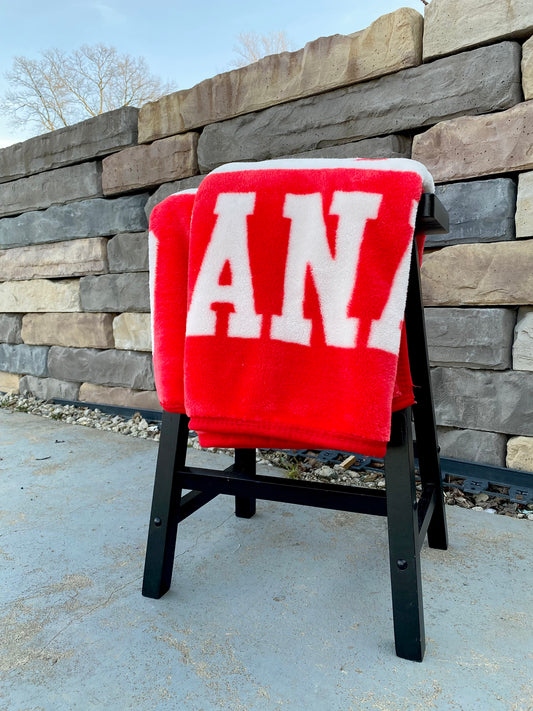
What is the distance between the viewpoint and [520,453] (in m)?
1.69

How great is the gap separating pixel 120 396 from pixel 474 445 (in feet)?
5.79

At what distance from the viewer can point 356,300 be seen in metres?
0.91

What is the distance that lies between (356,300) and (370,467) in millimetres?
1195

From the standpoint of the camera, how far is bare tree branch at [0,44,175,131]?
19.4ft

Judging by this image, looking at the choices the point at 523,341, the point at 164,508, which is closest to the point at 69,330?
the point at 164,508

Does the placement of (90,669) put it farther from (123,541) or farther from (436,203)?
(436,203)

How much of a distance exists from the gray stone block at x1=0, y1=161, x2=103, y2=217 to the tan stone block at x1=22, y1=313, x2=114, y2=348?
621mm

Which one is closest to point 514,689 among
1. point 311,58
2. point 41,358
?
point 311,58

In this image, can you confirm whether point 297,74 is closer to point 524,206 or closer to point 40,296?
point 524,206

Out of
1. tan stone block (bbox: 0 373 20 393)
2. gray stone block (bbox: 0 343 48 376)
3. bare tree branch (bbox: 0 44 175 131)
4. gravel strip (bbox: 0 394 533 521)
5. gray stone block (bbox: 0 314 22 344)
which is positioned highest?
bare tree branch (bbox: 0 44 175 131)

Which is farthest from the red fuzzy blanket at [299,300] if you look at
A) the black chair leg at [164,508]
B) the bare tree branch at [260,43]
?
the bare tree branch at [260,43]

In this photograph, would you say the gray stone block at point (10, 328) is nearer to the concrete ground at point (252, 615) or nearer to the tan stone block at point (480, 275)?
the concrete ground at point (252, 615)

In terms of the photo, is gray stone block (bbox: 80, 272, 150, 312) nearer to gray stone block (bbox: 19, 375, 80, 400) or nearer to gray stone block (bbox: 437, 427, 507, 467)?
gray stone block (bbox: 19, 375, 80, 400)

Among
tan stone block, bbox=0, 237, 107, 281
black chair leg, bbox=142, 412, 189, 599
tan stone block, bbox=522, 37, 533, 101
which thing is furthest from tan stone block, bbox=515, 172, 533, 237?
tan stone block, bbox=0, 237, 107, 281
